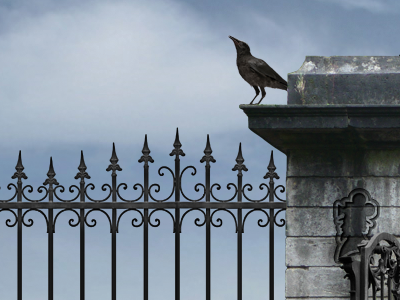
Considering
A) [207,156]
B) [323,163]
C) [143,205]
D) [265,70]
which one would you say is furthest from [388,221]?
[143,205]

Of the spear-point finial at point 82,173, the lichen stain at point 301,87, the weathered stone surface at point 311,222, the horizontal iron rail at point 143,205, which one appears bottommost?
the weathered stone surface at point 311,222

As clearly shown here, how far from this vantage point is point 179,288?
7754 millimetres

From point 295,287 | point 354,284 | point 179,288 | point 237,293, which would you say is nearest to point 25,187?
point 179,288

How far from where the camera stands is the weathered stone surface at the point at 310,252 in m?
6.78

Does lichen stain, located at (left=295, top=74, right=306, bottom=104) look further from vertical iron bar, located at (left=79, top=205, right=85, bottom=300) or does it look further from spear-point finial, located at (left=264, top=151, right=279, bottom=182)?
vertical iron bar, located at (left=79, top=205, right=85, bottom=300)

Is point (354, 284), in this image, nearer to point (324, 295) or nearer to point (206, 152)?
point (324, 295)

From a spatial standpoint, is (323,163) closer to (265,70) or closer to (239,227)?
(265,70)

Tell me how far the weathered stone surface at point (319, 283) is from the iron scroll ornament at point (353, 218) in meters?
0.17

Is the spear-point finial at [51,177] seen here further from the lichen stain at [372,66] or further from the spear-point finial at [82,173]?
the lichen stain at [372,66]

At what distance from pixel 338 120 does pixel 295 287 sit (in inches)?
72.3

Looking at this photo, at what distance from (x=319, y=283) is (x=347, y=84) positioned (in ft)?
6.94

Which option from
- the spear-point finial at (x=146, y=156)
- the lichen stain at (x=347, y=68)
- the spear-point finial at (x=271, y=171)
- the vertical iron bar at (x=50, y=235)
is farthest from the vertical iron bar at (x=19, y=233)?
the lichen stain at (x=347, y=68)

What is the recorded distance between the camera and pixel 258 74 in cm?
704

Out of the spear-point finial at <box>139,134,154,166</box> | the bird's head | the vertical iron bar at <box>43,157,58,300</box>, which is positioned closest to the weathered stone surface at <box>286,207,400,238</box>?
the bird's head
